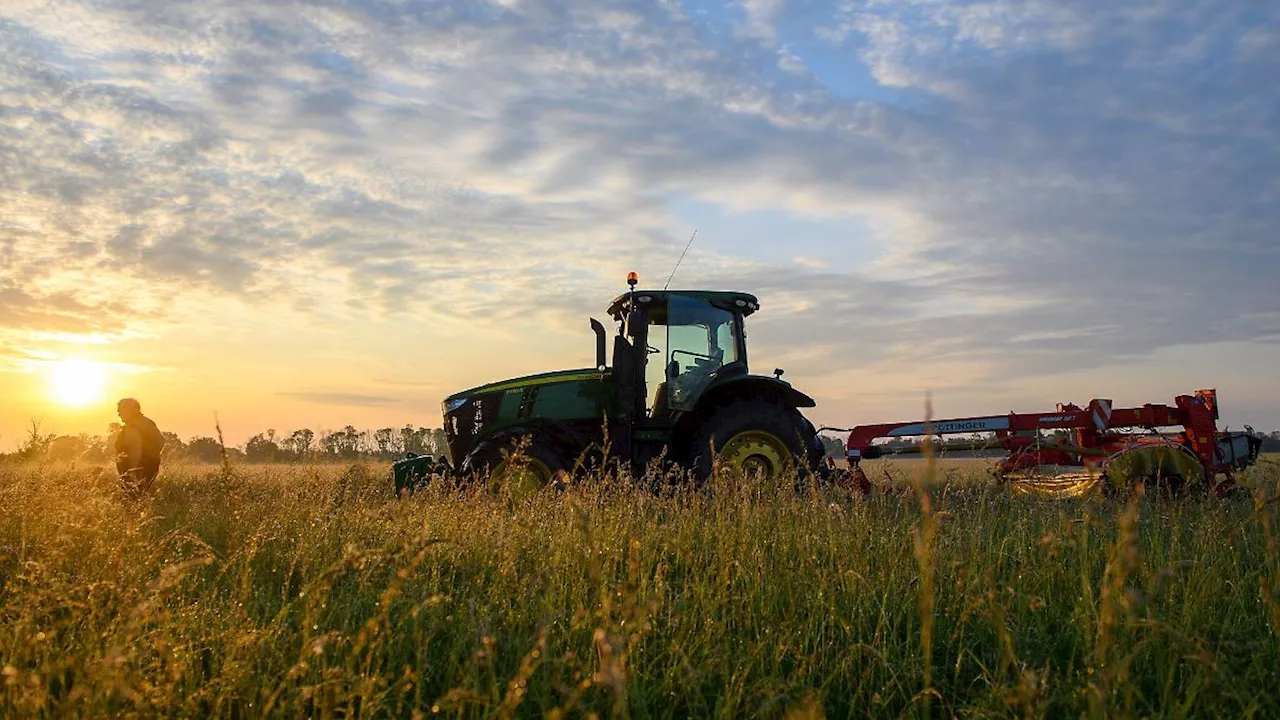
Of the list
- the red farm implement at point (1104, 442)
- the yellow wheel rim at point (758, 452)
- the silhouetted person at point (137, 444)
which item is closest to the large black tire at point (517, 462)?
the yellow wheel rim at point (758, 452)

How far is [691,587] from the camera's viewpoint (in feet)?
15.8

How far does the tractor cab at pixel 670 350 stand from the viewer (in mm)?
9312

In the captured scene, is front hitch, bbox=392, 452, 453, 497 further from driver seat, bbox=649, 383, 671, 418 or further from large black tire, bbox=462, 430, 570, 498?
driver seat, bbox=649, 383, 671, 418

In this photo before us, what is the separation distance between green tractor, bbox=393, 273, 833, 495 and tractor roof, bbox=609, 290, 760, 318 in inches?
0.4

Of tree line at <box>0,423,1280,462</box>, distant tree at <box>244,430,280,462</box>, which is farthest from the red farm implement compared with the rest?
distant tree at <box>244,430,280,462</box>

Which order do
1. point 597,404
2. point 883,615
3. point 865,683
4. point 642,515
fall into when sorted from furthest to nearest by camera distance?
1. point 597,404
2. point 642,515
3. point 883,615
4. point 865,683

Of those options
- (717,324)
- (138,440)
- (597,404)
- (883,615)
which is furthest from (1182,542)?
(138,440)

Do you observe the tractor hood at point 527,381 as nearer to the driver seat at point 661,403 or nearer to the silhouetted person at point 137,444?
the driver seat at point 661,403

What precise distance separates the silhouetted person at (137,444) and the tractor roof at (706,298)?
18.8ft

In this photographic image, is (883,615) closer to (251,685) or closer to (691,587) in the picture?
(691,587)

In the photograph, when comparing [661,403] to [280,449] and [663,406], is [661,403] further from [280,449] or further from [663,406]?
[280,449]

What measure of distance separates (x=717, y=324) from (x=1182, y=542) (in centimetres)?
495

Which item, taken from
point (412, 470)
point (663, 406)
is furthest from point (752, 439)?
point (412, 470)

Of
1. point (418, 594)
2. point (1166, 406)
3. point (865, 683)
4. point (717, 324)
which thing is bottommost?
point (865, 683)
